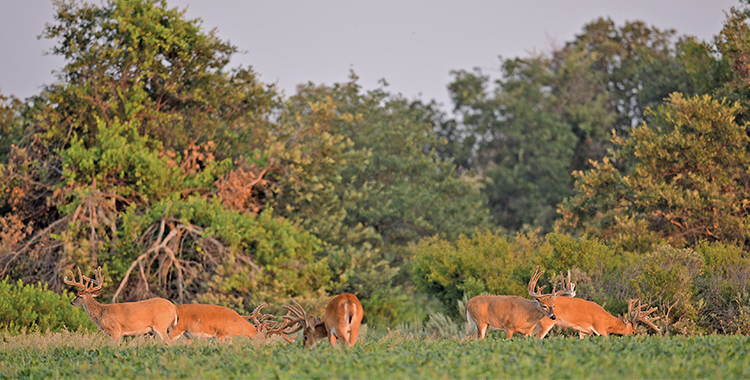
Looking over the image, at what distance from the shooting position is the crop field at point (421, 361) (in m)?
5.51

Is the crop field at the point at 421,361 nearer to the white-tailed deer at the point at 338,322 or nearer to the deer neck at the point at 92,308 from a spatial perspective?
the white-tailed deer at the point at 338,322

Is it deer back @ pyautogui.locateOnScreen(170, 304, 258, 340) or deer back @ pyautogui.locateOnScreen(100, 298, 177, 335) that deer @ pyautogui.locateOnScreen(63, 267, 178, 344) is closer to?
deer back @ pyautogui.locateOnScreen(100, 298, 177, 335)

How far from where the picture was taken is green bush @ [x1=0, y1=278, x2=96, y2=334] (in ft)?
40.5

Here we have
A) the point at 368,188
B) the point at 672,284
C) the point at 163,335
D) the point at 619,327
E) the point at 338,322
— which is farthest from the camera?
the point at 368,188

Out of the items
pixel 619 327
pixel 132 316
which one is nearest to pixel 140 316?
pixel 132 316

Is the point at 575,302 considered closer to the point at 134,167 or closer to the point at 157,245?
A: the point at 157,245

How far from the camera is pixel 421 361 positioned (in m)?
6.16

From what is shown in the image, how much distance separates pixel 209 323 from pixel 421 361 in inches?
183

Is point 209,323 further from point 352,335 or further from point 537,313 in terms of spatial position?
point 537,313

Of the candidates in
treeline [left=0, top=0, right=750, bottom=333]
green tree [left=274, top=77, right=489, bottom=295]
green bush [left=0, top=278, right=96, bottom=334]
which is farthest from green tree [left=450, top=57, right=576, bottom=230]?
green bush [left=0, top=278, right=96, bottom=334]

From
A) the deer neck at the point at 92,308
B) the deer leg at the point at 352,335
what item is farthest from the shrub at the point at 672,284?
the deer neck at the point at 92,308

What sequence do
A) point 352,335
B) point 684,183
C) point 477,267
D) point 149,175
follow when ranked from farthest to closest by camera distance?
point 684,183 → point 149,175 → point 477,267 → point 352,335

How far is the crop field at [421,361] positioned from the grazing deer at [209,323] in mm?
1543

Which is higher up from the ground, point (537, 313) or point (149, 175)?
point (149, 175)
